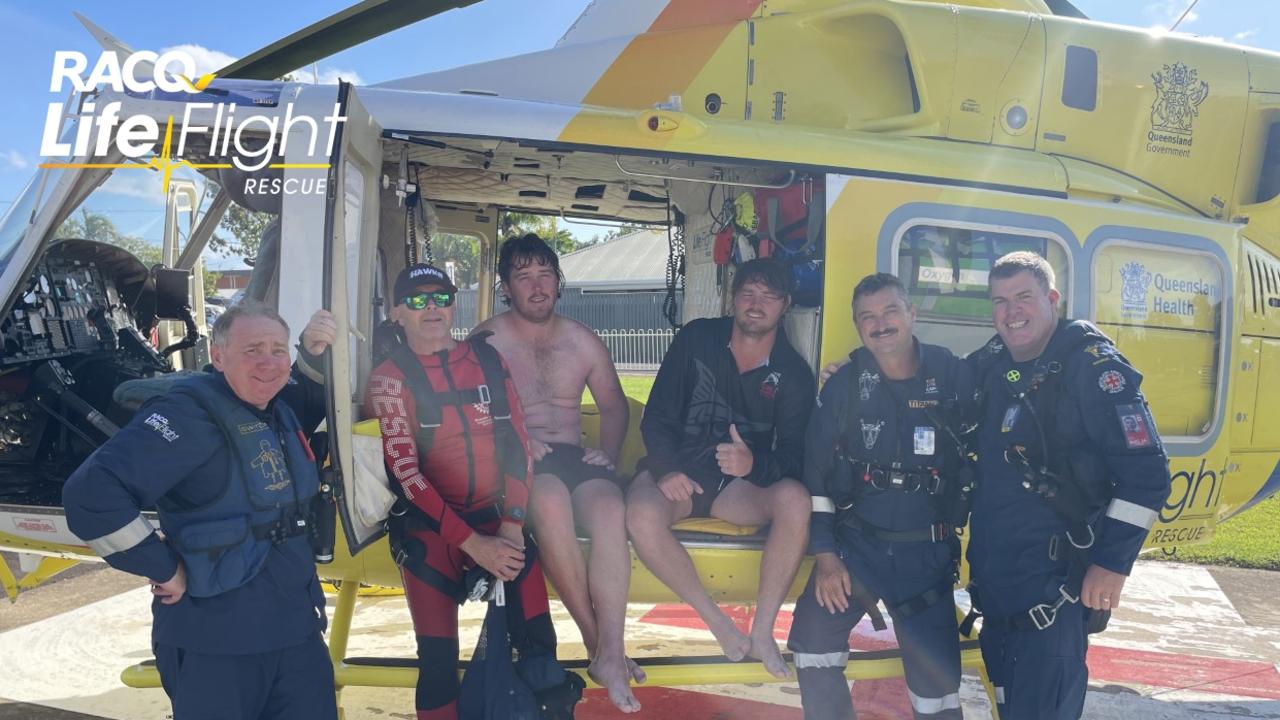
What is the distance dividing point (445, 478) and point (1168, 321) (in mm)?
3247

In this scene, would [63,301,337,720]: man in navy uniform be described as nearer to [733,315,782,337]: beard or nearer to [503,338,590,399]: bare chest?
[503,338,590,399]: bare chest

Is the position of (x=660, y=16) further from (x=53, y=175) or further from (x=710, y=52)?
(x=53, y=175)

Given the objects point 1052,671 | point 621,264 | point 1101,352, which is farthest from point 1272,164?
point 621,264

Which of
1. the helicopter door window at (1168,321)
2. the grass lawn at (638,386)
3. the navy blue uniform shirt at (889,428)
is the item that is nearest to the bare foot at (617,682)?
the navy blue uniform shirt at (889,428)

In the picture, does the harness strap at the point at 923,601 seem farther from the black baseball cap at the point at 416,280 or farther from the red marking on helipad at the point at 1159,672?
the black baseball cap at the point at 416,280

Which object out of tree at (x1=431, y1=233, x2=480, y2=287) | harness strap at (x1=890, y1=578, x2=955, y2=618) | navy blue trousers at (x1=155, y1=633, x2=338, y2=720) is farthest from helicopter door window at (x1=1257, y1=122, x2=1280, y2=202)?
navy blue trousers at (x1=155, y1=633, x2=338, y2=720)

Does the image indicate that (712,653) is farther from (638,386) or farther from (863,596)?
(638,386)

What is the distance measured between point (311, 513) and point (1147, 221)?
3.64m

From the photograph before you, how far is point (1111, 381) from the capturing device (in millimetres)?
2615

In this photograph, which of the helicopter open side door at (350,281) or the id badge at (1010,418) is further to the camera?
the id badge at (1010,418)

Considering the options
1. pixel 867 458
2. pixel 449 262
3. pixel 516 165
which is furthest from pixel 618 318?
pixel 867 458

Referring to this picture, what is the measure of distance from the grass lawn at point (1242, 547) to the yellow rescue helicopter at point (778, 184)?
253 centimetres

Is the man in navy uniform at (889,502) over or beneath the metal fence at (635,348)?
over

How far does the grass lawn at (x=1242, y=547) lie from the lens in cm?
625
